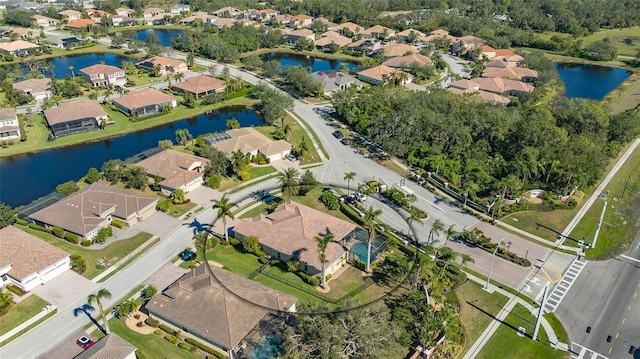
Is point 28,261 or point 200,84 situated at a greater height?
point 200,84

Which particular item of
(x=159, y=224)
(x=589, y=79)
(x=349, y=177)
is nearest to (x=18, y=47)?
(x=159, y=224)

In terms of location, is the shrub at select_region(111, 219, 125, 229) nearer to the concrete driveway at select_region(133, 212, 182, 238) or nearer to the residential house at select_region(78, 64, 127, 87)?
the concrete driveway at select_region(133, 212, 182, 238)

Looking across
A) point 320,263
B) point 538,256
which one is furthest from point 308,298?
point 538,256

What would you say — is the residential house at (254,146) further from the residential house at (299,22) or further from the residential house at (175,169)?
the residential house at (299,22)

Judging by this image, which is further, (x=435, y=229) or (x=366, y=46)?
(x=366, y=46)

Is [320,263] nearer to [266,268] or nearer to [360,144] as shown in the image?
[266,268]

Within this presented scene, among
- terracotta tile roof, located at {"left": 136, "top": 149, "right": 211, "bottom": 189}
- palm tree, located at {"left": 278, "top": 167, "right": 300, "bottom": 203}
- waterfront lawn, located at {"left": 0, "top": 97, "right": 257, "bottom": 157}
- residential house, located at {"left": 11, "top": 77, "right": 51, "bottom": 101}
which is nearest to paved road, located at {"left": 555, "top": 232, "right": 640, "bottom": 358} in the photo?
palm tree, located at {"left": 278, "top": 167, "right": 300, "bottom": 203}

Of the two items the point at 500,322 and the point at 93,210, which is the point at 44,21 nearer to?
the point at 93,210

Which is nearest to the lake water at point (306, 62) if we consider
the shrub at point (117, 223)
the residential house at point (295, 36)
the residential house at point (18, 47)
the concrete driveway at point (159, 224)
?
the residential house at point (295, 36)
